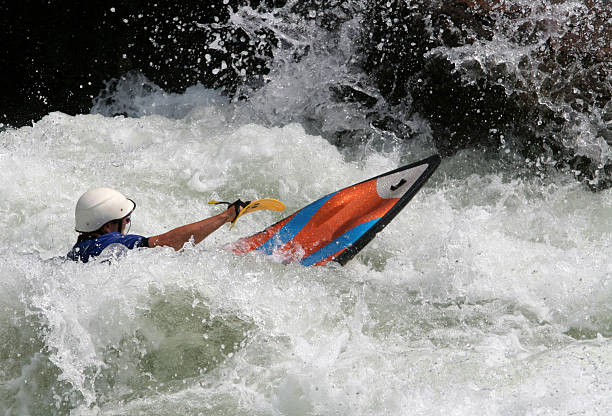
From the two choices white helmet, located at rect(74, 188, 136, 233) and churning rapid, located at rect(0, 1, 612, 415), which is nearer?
churning rapid, located at rect(0, 1, 612, 415)

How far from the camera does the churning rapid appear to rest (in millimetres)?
2988

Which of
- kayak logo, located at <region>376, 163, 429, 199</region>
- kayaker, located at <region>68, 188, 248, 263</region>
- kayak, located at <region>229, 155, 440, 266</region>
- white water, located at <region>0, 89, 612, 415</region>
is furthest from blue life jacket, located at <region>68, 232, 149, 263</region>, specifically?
kayak logo, located at <region>376, 163, 429, 199</region>

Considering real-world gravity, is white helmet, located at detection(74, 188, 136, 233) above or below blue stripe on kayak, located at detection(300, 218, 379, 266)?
above

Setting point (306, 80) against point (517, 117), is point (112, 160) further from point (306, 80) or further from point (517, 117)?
point (517, 117)

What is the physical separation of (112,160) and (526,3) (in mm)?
3829

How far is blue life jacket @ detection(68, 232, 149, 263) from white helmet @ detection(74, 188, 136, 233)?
10cm

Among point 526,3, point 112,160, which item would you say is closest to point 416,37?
point 526,3

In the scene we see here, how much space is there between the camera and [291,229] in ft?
14.3

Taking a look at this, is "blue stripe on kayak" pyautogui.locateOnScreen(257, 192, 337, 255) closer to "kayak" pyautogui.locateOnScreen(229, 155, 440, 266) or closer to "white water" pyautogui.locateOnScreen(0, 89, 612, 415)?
"kayak" pyautogui.locateOnScreen(229, 155, 440, 266)

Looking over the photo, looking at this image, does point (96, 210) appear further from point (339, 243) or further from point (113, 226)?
point (339, 243)

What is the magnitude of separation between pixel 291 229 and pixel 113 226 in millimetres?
1142

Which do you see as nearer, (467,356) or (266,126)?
(467,356)

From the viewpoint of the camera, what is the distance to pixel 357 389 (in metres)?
2.88

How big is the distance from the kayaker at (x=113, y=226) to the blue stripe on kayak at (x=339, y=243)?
0.68 metres
